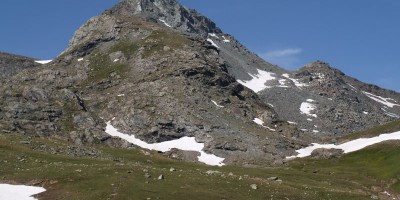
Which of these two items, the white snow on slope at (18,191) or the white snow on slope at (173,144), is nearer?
the white snow on slope at (18,191)

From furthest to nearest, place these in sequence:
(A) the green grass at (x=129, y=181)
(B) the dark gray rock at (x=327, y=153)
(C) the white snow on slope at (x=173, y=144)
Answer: (B) the dark gray rock at (x=327, y=153) → (C) the white snow on slope at (x=173, y=144) → (A) the green grass at (x=129, y=181)

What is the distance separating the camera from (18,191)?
54.4 m

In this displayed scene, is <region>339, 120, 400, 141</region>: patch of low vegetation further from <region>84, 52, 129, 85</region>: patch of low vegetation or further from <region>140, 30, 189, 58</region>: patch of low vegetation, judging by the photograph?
<region>84, 52, 129, 85</region>: patch of low vegetation

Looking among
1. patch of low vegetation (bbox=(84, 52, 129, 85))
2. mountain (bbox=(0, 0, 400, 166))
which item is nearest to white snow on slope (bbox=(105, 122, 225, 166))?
mountain (bbox=(0, 0, 400, 166))

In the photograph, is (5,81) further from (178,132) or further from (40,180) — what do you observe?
(40,180)

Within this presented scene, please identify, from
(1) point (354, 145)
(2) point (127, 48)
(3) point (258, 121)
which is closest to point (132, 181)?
(1) point (354, 145)

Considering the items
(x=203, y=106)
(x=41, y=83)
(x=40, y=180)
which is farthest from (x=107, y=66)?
(x=40, y=180)

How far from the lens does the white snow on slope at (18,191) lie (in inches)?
2050

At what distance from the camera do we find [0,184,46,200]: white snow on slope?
171 feet

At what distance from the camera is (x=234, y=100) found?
16875cm

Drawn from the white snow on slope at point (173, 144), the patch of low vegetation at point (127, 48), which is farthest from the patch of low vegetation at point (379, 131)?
the patch of low vegetation at point (127, 48)

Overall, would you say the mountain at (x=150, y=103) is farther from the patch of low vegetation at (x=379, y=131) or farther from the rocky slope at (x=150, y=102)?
the patch of low vegetation at (x=379, y=131)

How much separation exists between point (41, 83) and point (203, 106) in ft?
207

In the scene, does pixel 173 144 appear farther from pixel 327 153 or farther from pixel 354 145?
pixel 354 145
